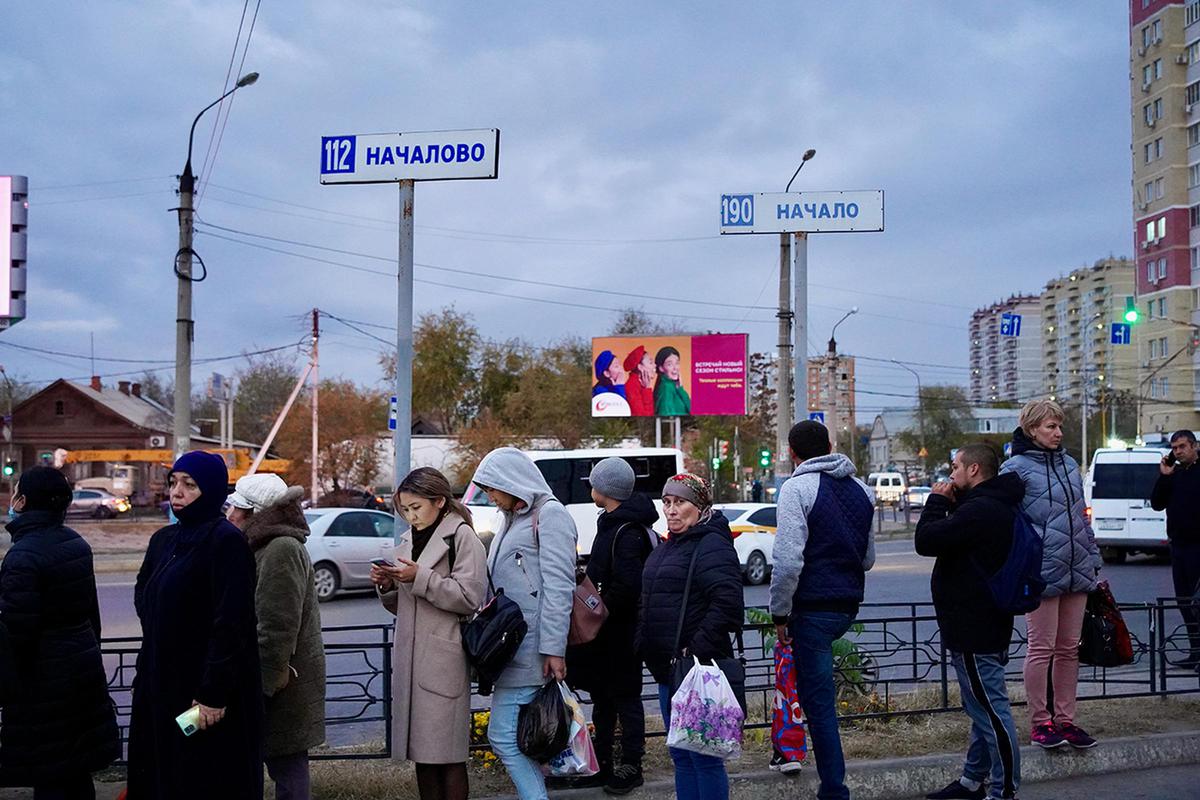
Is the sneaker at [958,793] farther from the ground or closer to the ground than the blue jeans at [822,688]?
closer to the ground

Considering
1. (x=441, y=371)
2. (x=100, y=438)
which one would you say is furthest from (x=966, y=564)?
(x=100, y=438)

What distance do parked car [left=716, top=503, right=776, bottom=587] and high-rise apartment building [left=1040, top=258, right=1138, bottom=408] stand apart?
8361 cm

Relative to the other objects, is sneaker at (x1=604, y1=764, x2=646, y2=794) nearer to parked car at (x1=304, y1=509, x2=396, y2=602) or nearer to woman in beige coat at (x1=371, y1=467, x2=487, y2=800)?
woman in beige coat at (x1=371, y1=467, x2=487, y2=800)

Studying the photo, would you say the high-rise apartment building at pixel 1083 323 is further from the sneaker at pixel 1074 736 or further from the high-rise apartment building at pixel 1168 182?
the sneaker at pixel 1074 736

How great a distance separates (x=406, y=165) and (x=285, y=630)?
6129 millimetres

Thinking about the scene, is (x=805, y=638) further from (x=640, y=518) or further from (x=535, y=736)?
(x=535, y=736)

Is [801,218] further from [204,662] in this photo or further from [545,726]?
[204,662]

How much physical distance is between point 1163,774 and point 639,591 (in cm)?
335

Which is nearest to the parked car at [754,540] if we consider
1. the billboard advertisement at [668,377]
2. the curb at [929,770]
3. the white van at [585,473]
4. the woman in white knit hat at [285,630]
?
the white van at [585,473]

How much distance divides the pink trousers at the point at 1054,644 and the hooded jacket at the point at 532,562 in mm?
2878

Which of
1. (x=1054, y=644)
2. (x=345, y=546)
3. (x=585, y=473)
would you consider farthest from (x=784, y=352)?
(x=1054, y=644)

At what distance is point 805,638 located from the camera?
222 inches

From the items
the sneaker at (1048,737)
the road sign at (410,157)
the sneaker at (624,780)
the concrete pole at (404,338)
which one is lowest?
the sneaker at (624,780)

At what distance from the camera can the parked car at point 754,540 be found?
21531 millimetres
